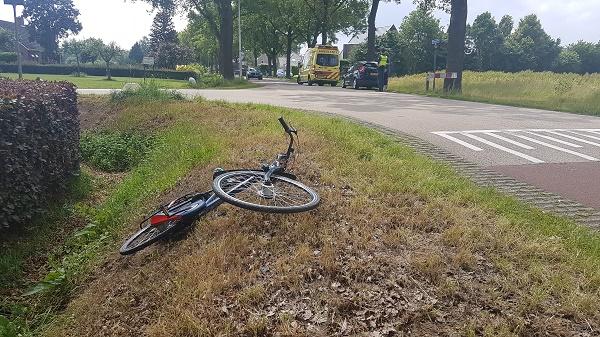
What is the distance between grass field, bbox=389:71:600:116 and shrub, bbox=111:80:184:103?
11.7 metres

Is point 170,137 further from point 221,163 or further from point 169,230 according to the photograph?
point 169,230

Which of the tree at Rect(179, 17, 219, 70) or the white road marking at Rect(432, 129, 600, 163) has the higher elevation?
the tree at Rect(179, 17, 219, 70)

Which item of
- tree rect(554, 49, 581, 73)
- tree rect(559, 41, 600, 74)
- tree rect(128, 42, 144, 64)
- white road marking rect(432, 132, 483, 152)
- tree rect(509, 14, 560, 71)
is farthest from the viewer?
tree rect(128, 42, 144, 64)

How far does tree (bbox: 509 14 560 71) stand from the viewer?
71312 mm

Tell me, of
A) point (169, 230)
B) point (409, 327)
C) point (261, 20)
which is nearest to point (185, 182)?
point (169, 230)

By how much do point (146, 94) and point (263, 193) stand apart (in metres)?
11.6

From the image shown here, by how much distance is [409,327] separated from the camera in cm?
293

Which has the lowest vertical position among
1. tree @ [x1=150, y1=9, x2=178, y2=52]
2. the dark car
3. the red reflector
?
the red reflector

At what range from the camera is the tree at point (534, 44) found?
7131 cm

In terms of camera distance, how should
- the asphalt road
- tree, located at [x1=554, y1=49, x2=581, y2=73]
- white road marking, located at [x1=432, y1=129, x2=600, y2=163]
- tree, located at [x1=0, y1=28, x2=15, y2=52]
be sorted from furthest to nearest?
tree, located at [x1=554, y1=49, x2=581, y2=73] < tree, located at [x1=0, y1=28, x2=15, y2=52] < white road marking, located at [x1=432, y1=129, x2=600, y2=163] < the asphalt road

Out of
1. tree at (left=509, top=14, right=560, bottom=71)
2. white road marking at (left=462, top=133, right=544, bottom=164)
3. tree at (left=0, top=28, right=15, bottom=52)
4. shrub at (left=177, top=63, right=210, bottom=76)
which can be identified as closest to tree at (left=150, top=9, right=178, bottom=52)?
tree at (left=0, top=28, right=15, bottom=52)

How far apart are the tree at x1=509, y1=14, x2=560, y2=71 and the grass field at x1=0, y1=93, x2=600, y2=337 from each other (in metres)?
73.3

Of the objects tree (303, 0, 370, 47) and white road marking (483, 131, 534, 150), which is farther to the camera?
tree (303, 0, 370, 47)

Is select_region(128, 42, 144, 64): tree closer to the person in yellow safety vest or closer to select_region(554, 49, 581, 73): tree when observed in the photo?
select_region(554, 49, 581, 73): tree
